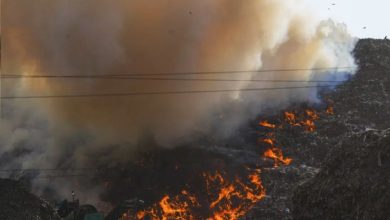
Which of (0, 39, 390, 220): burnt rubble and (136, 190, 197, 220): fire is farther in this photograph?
(136, 190, 197, 220): fire

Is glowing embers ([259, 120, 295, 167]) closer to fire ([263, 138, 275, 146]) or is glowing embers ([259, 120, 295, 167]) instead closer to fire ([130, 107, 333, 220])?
fire ([263, 138, 275, 146])

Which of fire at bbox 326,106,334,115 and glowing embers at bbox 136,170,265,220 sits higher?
fire at bbox 326,106,334,115

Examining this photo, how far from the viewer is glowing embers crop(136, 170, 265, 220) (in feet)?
89.0

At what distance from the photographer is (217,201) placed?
→ 91.5 feet

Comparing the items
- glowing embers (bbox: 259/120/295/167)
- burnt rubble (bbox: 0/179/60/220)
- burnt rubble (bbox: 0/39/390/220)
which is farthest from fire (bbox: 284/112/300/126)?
burnt rubble (bbox: 0/179/60/220)

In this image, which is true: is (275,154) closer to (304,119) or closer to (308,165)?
(308,165)

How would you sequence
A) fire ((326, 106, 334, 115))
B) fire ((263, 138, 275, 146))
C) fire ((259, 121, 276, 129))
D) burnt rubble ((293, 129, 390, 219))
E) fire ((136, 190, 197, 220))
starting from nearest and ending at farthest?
burnt rubble ((293, 129, 390, 219)) → fire ((136, 190, 197, 220)) → fire ((263, 138, 275, 146)) → fire ((259, 121, 276, 129)) → fire ((326, 106, 334, 115))

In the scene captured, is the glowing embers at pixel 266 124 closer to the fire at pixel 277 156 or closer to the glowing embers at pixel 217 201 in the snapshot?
the fire at pixel 277 156

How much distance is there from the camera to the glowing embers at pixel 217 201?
27125 mm

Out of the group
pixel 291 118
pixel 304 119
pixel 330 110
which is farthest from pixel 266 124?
pixel 330 110

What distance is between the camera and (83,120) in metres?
34.4

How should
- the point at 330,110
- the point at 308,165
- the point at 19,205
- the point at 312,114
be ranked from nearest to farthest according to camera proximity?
the point at 19,205, the point at 308,165, the point at 312,114, the point at 330,110

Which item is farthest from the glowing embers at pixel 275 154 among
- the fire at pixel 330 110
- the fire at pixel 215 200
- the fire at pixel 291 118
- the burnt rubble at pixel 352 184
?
the burnt rubble at pixel 352 184

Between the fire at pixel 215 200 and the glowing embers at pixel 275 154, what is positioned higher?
the glowing embers at pixel 275 154
